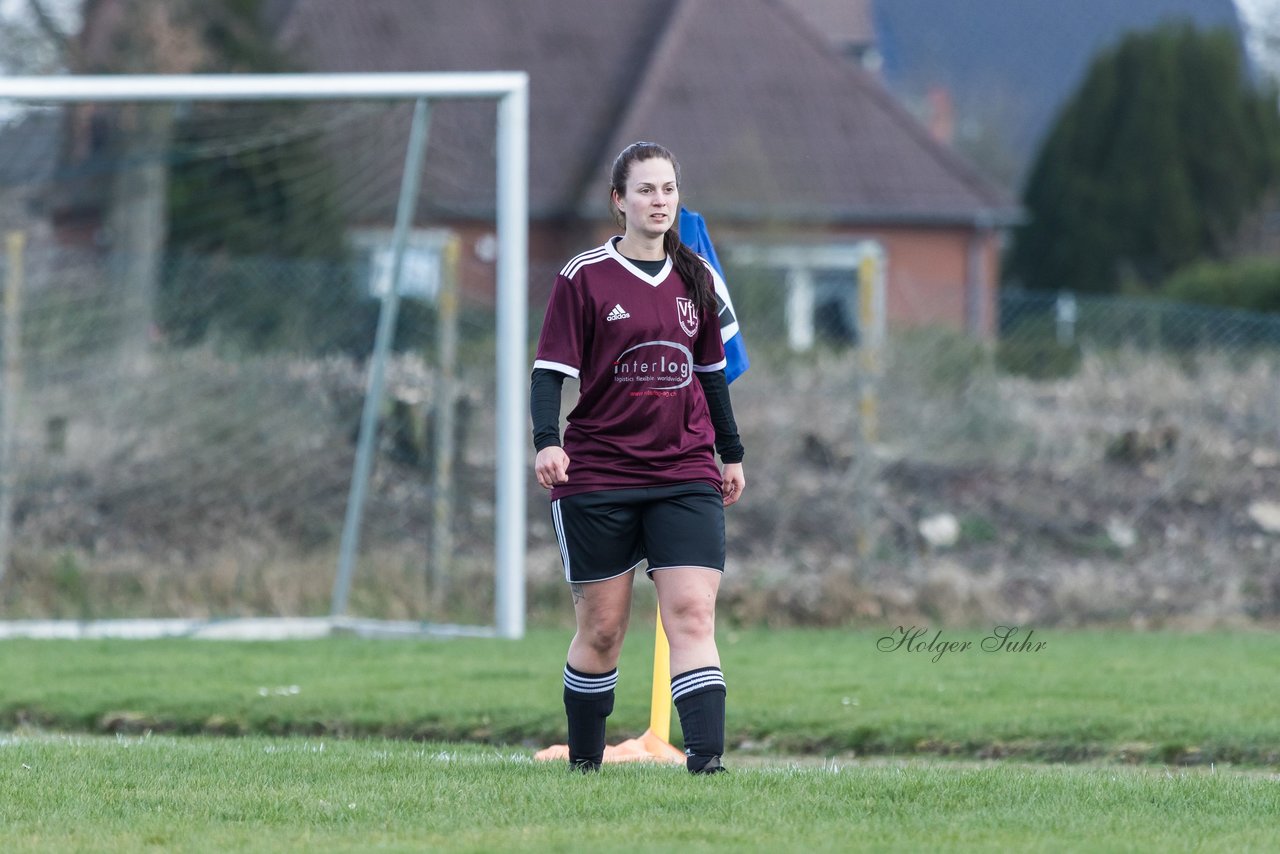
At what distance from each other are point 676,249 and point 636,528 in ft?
2.72

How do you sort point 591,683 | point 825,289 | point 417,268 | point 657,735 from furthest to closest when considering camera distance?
point 825,289
point 417,268
point 657,735
point 591,683

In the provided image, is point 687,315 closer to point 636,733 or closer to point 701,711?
point 701,711

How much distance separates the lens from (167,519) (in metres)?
12.1

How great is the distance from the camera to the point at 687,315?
5.28 m

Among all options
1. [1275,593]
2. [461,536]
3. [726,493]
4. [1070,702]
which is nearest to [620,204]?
[726,493]

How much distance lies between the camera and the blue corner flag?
18.2 ft

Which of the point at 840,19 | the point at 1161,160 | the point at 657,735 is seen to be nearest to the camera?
the point at 657,735

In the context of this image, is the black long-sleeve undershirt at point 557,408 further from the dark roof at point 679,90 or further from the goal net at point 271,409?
the dark roof at point 679,90

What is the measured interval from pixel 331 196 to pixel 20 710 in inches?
235

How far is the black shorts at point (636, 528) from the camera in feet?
17.0

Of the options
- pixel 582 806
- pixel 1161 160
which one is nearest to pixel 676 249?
pixel 582 806

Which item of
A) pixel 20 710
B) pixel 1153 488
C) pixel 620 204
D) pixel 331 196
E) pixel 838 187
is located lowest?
pixel 20 710

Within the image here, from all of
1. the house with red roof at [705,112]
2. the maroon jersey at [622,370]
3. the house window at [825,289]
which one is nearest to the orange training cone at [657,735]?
the maroon jersey at [622,370]

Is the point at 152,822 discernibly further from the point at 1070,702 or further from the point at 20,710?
the point at 1070,702
